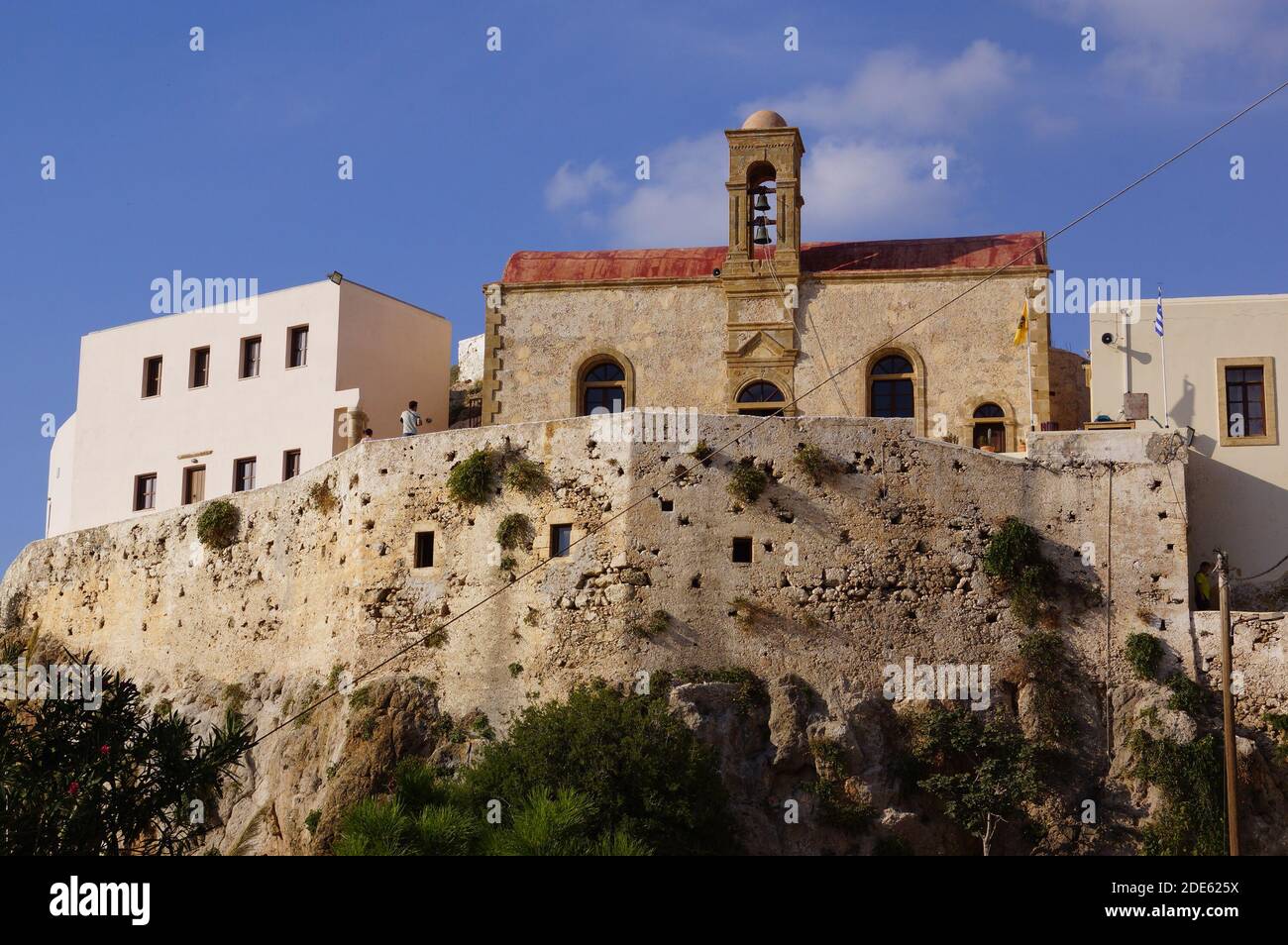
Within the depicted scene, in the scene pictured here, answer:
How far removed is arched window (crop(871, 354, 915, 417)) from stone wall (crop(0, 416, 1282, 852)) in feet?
16.2

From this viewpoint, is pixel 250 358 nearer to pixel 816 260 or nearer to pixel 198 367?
pixel 198 367

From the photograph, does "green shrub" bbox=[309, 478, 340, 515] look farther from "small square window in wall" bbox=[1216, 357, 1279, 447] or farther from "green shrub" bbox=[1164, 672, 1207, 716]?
"small square window in wall" bbox=[1216, 357, 1279, 447]

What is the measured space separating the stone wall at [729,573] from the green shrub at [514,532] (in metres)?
0.21

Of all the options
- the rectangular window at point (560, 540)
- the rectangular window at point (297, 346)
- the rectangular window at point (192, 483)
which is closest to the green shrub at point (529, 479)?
the rectangular window at point (560, 540)

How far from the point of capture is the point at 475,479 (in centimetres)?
3350

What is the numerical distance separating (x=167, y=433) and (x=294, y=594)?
26.1 ft

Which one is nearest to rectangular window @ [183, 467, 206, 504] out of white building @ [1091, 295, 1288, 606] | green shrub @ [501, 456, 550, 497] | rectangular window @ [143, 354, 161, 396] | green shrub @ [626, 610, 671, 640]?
rectangular window @ [143, 354, 161, 396]

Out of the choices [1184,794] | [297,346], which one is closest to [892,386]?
[1184,794]

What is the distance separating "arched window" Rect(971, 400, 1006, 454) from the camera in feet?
122

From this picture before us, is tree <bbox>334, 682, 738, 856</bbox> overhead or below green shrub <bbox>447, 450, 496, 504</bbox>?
below

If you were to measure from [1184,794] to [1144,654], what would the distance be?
260 centimetres

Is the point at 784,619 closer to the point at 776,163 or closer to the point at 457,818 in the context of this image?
the point at 457,818

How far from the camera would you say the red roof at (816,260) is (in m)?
38.4
